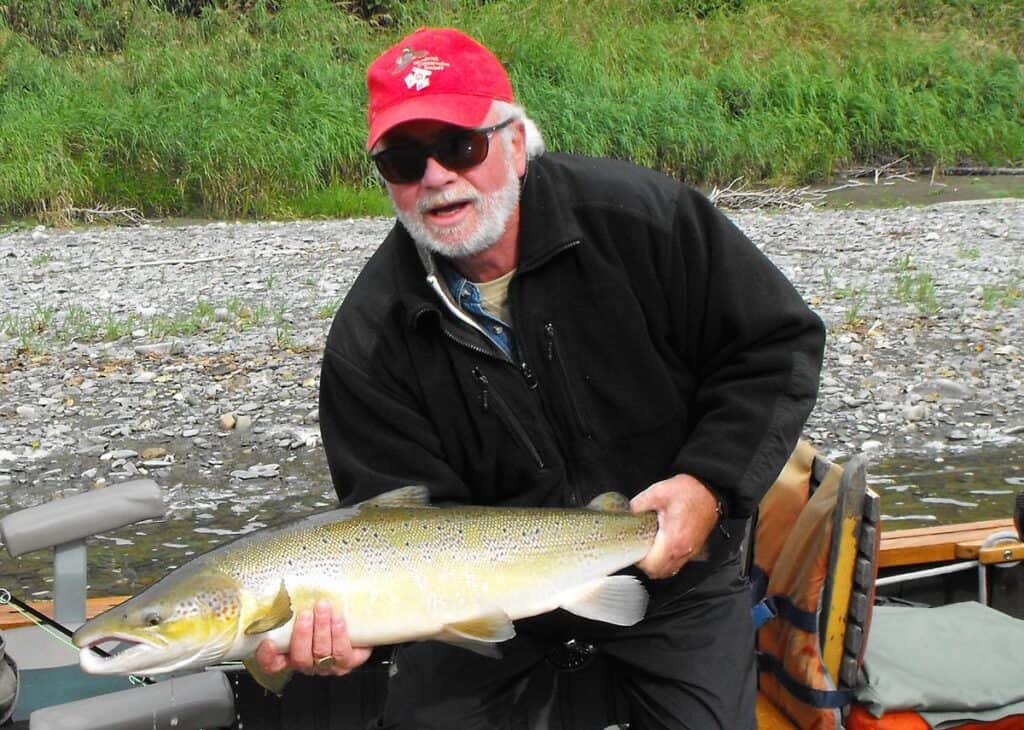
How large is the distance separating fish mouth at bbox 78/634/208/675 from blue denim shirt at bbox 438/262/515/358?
101cm

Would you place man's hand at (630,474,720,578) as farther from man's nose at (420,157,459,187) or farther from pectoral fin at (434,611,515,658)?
man's nose at (420,157,459,187)

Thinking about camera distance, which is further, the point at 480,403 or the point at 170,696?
the point at 480,403

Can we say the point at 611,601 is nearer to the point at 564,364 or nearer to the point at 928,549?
the point at 564,364

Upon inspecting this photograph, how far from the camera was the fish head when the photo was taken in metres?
2.65

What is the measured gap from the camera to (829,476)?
10.8ft

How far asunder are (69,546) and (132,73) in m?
16.8

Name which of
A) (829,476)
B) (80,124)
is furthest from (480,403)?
(80,124)

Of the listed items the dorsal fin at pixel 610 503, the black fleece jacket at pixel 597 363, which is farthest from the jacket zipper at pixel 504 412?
the dorsal fin at pixel 610 503

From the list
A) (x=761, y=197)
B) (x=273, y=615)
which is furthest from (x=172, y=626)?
(x=761, y=197)

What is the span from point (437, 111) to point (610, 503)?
992 millimetres

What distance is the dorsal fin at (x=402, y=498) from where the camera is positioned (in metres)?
2.97

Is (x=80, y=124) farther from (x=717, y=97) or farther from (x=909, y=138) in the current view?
(x=909, y=138)

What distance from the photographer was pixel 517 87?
1825 centimetres

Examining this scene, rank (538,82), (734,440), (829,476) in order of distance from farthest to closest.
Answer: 1. (538,82)
2. (829,476)
3. (734,440)
